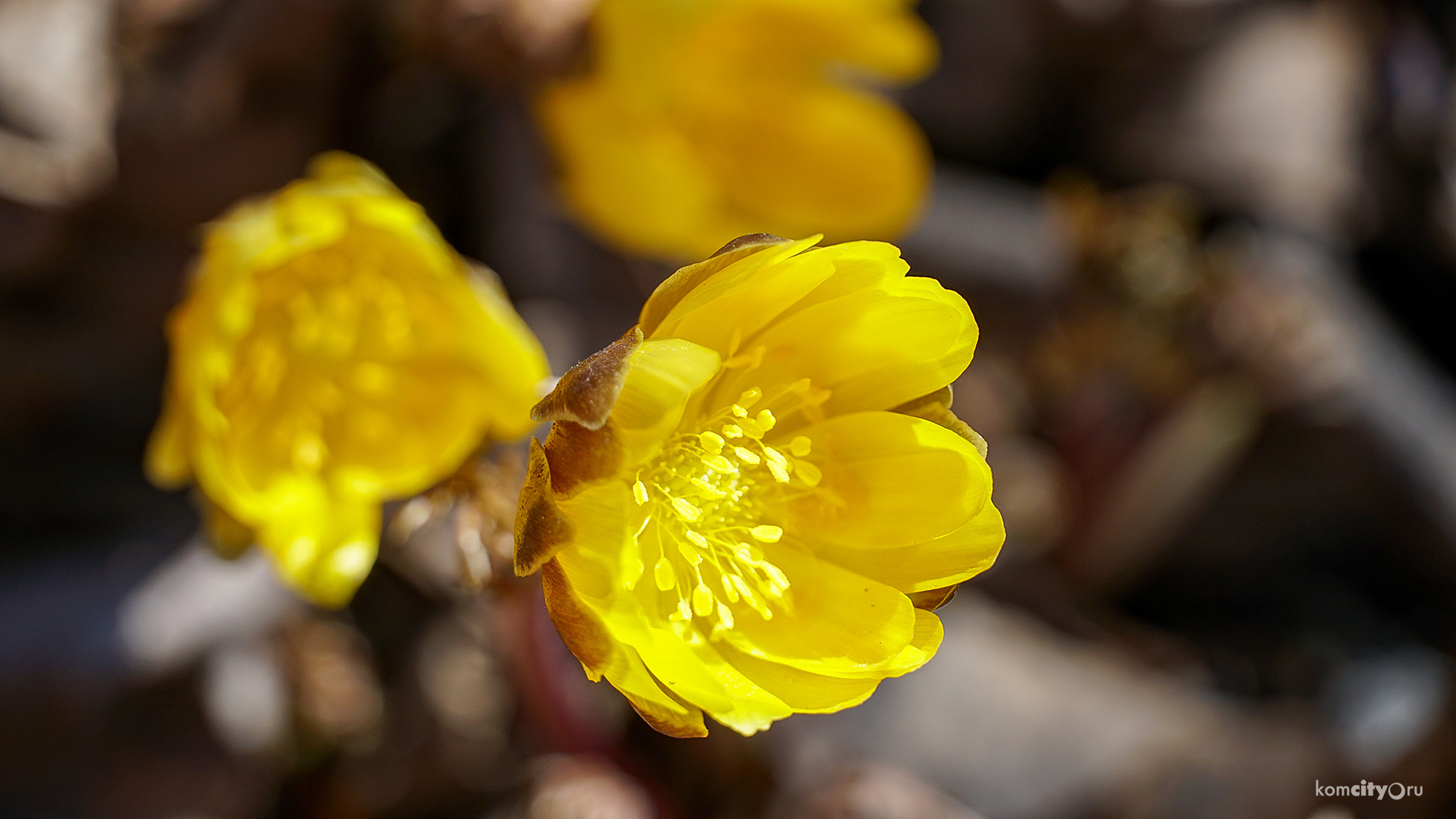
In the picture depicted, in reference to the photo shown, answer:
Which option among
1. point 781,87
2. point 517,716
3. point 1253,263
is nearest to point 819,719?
point 517,716

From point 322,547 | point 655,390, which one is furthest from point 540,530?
point 322,547

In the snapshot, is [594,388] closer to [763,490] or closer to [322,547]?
[763,490]

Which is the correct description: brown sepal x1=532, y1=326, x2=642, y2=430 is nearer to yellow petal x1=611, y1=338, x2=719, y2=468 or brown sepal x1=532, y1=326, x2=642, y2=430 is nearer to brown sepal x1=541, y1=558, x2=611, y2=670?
yellow petal x1=611, y1=338, x2=719, y2=468

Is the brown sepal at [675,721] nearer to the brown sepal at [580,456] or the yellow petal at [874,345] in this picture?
the brown sepal at [580,456]

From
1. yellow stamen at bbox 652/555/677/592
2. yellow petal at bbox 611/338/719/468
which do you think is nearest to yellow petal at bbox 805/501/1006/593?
yellow stamen at bbox 652/555/677/592

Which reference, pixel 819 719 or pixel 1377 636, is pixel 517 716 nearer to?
pixel 819 719

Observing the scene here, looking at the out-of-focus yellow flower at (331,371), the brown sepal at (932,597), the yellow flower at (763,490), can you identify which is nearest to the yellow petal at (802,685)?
the yellow flower at (763,490)
